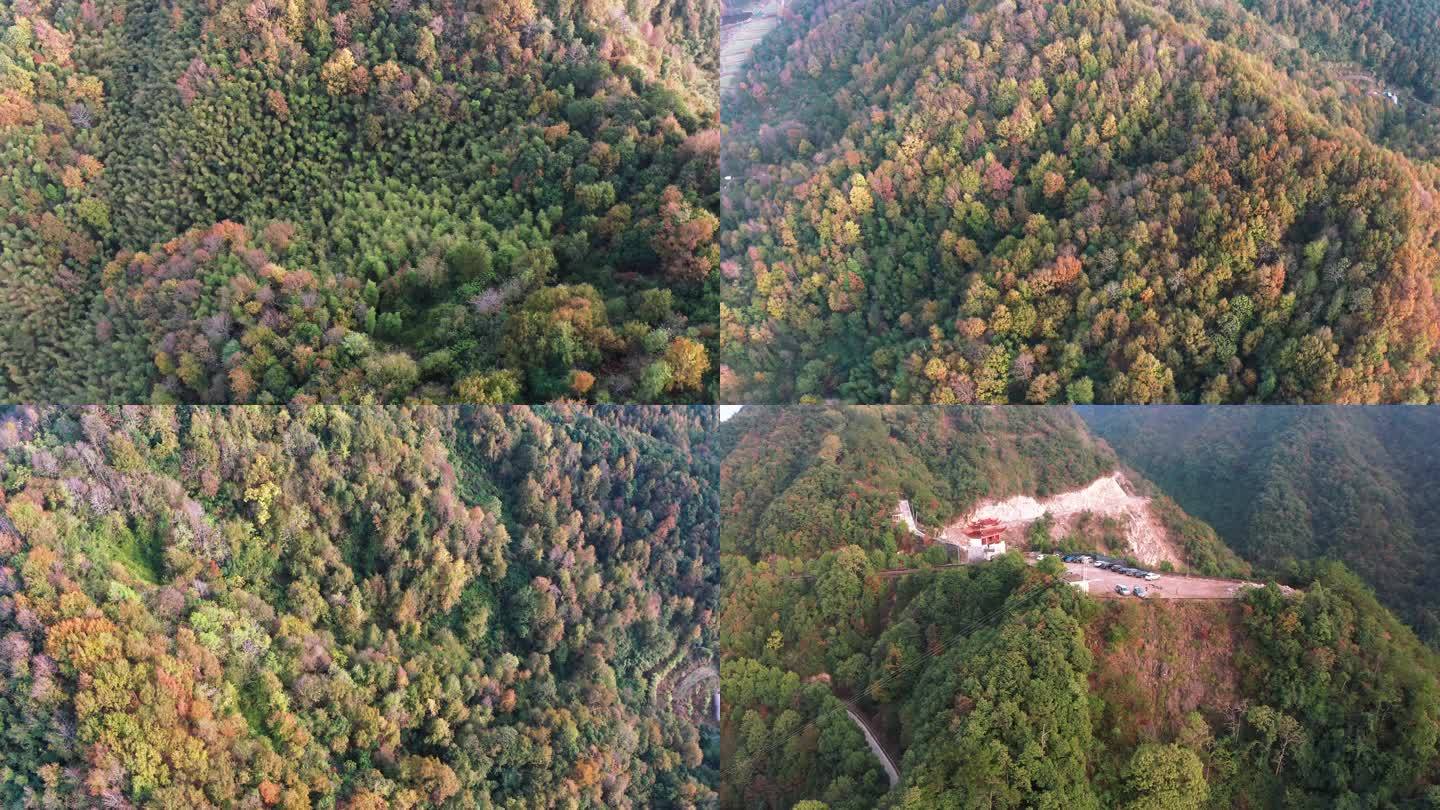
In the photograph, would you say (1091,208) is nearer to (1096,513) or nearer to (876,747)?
(1096,513)

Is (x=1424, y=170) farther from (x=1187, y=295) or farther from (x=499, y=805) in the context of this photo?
(x=499, y=805)

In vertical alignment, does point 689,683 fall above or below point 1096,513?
below

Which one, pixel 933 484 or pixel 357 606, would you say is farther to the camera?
pixel 933 484

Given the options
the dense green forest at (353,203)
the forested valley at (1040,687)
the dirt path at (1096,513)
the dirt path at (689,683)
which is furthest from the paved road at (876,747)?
the dense green forest at (353,203)

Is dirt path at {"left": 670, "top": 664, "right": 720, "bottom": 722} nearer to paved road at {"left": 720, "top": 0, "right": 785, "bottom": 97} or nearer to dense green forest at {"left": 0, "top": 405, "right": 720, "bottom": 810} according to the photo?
dense green forest at {"left": 0, "top": 405, "right": 720, "bottom": 810}

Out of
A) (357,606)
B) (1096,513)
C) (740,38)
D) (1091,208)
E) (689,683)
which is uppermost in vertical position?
(740,38)

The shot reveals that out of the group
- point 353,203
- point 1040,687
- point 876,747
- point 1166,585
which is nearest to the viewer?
point 1040,687

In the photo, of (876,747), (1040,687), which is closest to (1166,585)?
(1040,687)

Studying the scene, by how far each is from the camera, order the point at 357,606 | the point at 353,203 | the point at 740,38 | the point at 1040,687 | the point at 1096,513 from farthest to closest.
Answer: the point at 740,38 < the point at 353,203 < the point at 1096,513 < the point at 357,606 < the point at 1040,687
